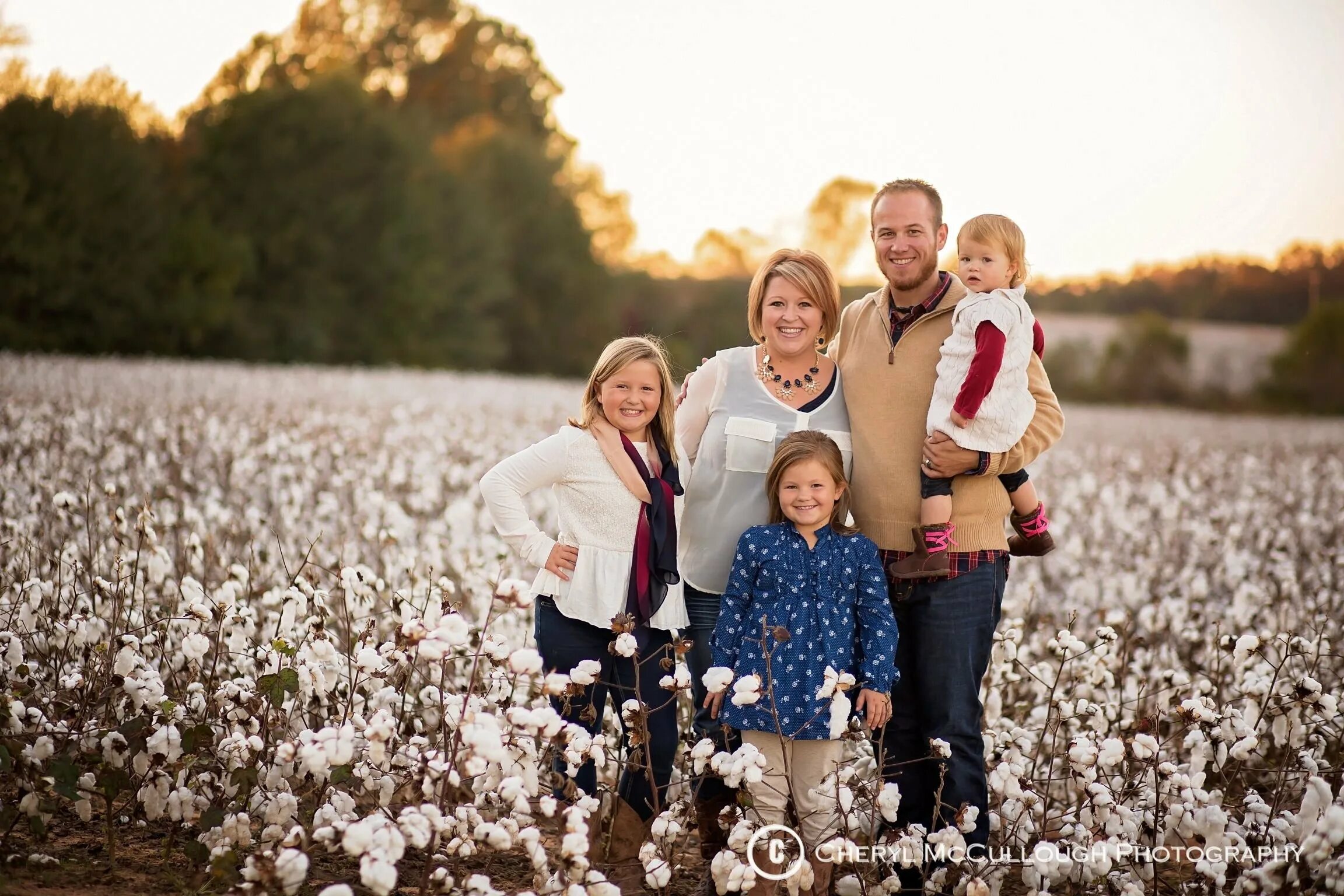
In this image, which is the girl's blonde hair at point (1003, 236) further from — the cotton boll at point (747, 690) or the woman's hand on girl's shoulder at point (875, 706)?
the cotton boll at point (747, 690)

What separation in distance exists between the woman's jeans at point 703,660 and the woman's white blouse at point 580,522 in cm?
7

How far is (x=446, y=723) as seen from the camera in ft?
12.5

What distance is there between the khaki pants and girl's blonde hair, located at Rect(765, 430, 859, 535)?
0.73 meters

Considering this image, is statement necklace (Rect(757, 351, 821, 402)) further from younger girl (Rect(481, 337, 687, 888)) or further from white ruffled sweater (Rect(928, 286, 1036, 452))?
white ruffled sweater (Rect(928, 286, 1036, 452))

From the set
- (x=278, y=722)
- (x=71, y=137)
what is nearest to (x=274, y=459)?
(x=278, y=722)

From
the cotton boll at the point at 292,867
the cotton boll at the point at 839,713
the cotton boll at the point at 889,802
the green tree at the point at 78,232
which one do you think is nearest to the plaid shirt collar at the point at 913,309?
the cotton boll at the point at 839,713

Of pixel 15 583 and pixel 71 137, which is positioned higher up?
pixel 71 137


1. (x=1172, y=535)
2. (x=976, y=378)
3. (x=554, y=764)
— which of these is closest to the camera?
(x=976, y=378)

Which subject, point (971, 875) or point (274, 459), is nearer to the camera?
point (971, 875)

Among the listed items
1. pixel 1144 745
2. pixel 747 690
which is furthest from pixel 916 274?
pixel 1144 745

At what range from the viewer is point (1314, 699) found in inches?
162

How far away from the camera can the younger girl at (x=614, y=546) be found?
162 inches

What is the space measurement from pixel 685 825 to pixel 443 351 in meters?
43.1

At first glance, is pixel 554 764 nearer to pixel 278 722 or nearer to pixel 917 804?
pixel 278 722
